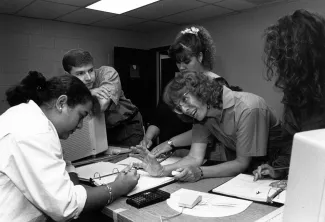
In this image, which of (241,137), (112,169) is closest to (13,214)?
(112,169)

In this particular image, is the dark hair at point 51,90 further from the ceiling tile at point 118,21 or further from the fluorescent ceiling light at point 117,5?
the ceiling tile at point 118,21

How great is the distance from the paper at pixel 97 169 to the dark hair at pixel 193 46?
78cm

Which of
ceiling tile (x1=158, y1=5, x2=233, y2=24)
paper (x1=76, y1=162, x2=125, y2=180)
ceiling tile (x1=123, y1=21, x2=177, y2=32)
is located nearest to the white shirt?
paper (x1=76, y1=162, x2=125, y2=180)

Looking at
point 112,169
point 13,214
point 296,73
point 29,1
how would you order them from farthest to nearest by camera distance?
point 29,1 → point 112,169 → point 296,73 → point 13,214

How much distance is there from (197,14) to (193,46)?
7.73 feet

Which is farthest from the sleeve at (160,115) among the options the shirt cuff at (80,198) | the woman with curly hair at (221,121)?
the shirt cuff at (80,198)

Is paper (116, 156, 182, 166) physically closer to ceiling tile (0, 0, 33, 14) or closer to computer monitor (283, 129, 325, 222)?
computer monitor (283, 129, 325, 222)

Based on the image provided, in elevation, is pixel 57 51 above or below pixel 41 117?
above

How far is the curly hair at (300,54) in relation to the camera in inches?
41.4

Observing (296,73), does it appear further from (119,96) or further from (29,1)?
(29,1)

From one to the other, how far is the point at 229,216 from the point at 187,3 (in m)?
2.99

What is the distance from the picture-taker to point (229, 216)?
921 millimetres

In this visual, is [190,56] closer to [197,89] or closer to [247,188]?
[197,89]

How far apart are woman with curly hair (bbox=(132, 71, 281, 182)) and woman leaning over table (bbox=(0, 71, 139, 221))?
38cm
